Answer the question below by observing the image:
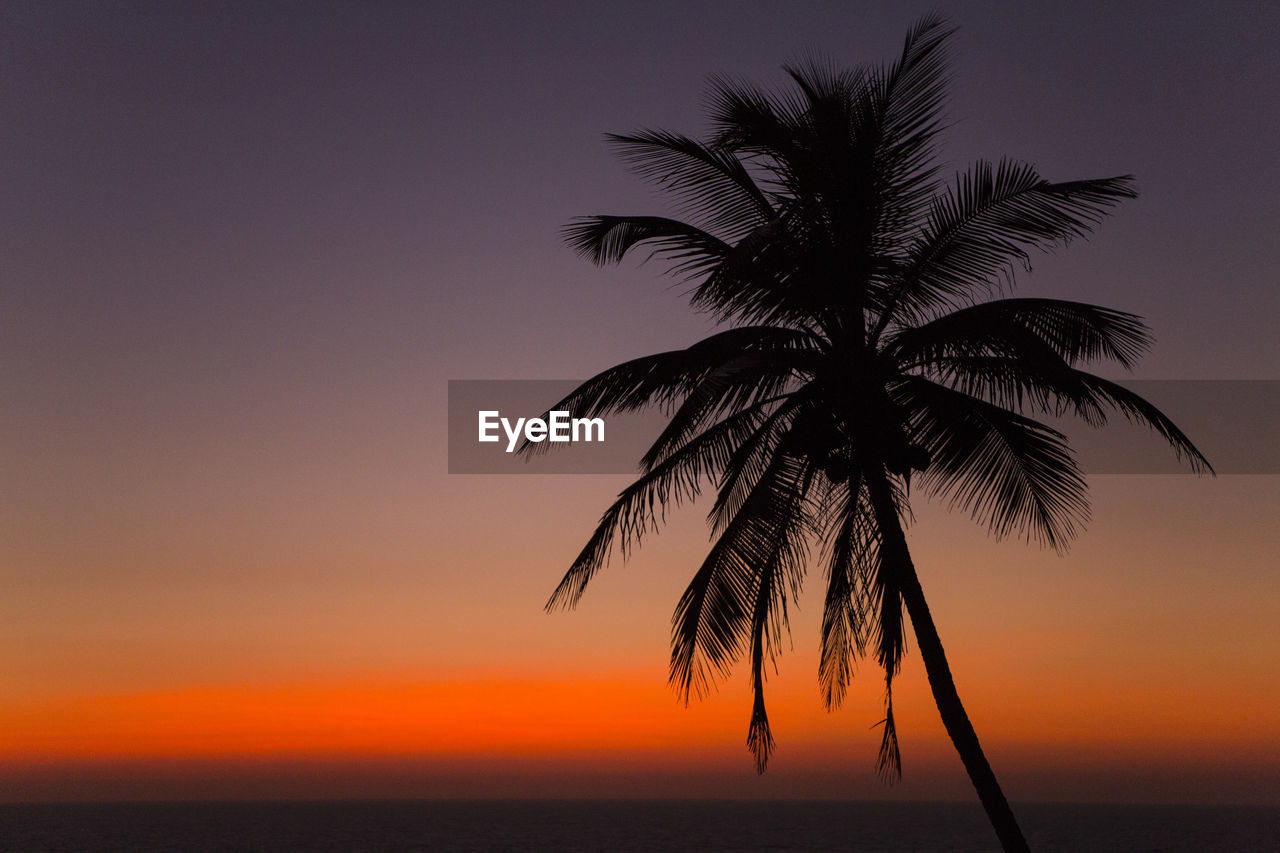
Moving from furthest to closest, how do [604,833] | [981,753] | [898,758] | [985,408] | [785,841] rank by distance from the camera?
[604,833], [785,841], [898,758], [985,408], [981,753]

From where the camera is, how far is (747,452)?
→ 13.6 m

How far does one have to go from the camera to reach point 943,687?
484 inches

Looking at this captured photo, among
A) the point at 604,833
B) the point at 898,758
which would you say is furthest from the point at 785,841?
the point at 898,758

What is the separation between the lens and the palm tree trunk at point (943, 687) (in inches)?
480

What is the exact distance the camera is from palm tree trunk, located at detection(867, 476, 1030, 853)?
12188 mm

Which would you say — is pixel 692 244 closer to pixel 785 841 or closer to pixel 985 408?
pixel 985 408

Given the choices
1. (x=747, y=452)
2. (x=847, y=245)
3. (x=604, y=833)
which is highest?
(x=847, y=245)

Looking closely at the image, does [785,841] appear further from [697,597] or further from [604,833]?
[697,597]

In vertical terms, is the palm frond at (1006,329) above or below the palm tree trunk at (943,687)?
above

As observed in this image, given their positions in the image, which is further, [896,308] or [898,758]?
[898,758]

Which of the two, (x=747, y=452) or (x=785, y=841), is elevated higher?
(x=747, y=452)

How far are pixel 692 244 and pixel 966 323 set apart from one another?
3206 mm

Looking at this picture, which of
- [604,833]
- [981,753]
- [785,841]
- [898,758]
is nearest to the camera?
[981,753]

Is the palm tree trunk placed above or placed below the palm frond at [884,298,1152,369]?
below
